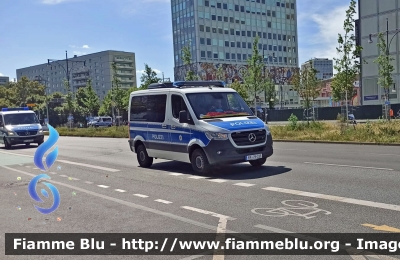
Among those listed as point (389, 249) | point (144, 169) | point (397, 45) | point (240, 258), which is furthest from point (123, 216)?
point (397, 45)

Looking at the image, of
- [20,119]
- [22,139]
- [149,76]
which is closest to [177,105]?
[22,139]

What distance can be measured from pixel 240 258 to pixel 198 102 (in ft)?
23.4

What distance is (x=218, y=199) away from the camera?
855 centimetres

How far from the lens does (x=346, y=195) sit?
8305mm

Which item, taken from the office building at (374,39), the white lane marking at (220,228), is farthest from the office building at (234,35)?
the white lane marking at (220,228)

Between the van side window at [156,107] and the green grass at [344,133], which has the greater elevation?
the van side window at [156,107]

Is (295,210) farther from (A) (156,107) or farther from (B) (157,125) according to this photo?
(A) (156,107)

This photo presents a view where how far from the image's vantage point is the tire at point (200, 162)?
11391 millimetres

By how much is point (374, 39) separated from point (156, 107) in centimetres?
6273

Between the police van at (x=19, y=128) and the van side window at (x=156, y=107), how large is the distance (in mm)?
15367

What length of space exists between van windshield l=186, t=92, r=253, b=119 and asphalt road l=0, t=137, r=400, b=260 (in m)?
1.58

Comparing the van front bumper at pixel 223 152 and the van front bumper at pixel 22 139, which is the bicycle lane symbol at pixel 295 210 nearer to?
the van front bumper at pixel 223 152

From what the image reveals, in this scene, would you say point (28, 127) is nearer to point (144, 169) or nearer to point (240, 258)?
Answer: point (144, 169)

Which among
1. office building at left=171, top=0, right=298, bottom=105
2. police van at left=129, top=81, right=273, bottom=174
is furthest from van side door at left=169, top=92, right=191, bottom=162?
office building at left=171, top=0, right=298, bottom=105
